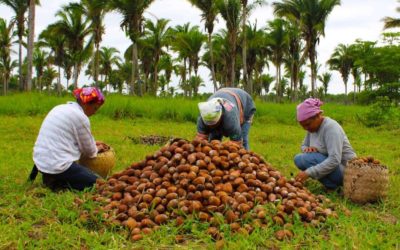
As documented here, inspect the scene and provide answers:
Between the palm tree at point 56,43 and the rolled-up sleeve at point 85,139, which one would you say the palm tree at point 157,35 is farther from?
the rolled-up sleeve at point 85,139

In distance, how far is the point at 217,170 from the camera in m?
3.88

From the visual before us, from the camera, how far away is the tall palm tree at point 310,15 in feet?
77.4

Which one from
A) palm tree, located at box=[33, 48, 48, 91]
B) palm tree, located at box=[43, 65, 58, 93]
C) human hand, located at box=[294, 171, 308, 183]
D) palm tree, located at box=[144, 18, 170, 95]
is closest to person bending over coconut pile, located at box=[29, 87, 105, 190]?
human hand, located at box=[294, 171, 308, 183]

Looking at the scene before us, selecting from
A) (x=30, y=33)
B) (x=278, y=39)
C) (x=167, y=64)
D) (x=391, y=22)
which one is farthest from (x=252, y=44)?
(x=30, y=33)

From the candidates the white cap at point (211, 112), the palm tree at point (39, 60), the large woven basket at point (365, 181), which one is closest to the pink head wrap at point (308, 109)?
the large woven basket at point (365, 181)

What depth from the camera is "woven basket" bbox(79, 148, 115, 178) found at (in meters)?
4.89

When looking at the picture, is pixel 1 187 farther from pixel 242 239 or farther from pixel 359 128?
pixel 359 128

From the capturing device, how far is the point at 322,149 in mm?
4695

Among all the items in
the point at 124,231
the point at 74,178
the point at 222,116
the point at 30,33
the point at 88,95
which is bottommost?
the point at 124,231

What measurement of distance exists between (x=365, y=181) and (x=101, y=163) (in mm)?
2585

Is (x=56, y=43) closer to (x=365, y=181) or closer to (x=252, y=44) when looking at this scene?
(x=252, y=44)

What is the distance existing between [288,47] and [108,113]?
18178 millimetres

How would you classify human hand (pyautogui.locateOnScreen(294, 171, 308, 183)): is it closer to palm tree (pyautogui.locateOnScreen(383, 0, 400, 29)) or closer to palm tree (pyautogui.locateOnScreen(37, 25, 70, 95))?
palm tree (pyautogui.locateOnScreen(383, 0, 400, 29))

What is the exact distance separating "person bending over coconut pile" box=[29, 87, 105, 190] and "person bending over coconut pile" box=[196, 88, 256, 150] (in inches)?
40.9
